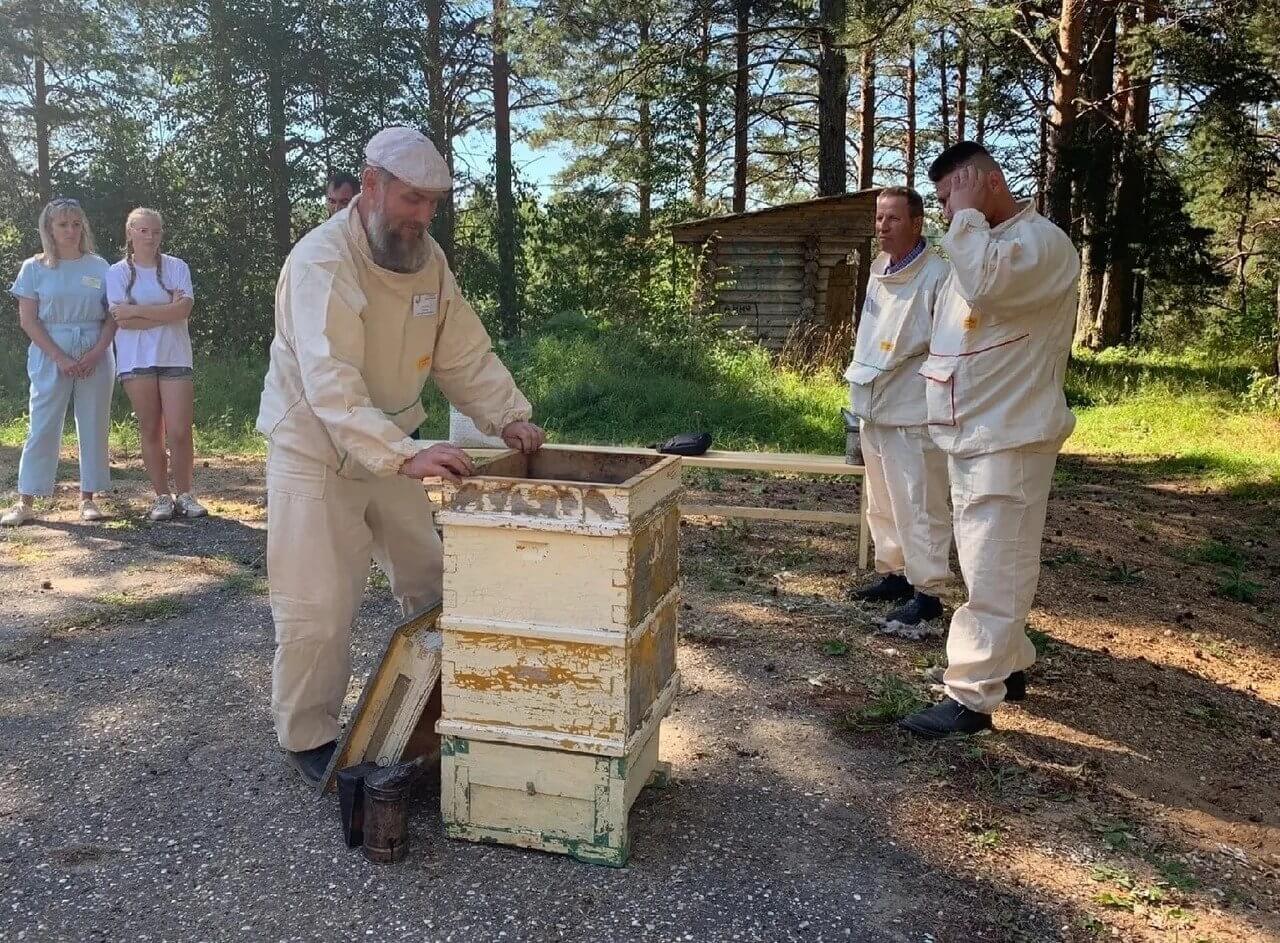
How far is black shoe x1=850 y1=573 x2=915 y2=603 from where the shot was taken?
18.2 feet

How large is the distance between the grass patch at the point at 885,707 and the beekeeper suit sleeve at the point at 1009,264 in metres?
1.58

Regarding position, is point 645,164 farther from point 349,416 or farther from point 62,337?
point 349,416

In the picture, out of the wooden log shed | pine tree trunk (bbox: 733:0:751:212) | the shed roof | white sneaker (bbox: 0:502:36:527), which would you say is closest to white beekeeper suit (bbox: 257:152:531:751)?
white sneaker (bbox: 0:502:36:527)

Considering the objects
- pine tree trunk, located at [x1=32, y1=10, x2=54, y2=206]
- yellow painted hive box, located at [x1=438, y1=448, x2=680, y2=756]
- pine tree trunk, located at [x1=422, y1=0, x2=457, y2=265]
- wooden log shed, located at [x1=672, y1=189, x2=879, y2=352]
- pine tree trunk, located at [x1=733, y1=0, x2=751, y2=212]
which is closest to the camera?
yellow painted hive box, located at [x1=438, y1=448, x2=680, y2=756]

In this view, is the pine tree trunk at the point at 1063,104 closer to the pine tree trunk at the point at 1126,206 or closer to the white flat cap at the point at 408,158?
the pine tree trunk at the point at 1126,206

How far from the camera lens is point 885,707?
4.07 metres

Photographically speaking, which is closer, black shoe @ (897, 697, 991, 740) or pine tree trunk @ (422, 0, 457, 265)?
black shoe @ (897, 697, 991, 740)

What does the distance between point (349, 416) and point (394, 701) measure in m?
0.95

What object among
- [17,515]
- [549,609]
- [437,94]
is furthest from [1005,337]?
[437,94]

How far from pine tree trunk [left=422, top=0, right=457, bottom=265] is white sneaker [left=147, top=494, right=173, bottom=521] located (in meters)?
12.0

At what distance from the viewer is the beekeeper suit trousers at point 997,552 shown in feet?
12.0

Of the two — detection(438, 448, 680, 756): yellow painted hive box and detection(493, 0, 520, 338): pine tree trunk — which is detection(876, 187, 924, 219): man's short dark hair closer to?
A: detection(438, 448, 680, 756): yellow painted hive box

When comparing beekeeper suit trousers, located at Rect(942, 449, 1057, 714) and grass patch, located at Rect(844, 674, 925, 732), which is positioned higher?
beekeeper suit trousers, located at Rect(942, 449, 1057, 714)

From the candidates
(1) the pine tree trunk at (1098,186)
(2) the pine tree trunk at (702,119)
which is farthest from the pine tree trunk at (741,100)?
(1) the pine tree trunk at (1098,186)
